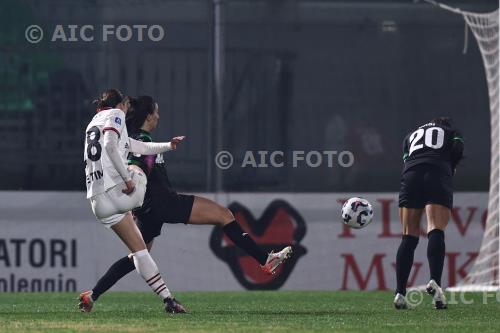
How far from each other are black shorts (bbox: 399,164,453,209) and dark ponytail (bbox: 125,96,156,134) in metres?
2.06

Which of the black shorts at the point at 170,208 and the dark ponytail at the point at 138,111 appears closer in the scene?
the black shorts at the point at 170,208

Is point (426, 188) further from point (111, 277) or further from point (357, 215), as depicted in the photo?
point (111, 277)

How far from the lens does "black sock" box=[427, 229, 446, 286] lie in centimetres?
1071

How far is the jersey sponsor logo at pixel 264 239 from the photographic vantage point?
13906 millimetres

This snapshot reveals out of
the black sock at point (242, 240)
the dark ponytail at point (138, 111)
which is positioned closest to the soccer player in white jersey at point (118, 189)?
the dark ponytail at point (138, 111)

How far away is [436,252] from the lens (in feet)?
35.2

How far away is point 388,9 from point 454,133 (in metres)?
3.75

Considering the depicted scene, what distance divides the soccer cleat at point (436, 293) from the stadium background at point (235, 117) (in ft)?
10.9

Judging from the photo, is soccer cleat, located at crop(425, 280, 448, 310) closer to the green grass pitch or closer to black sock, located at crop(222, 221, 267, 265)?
the green grass pitch

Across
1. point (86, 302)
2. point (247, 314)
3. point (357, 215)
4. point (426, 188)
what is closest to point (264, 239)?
point (357, 215)

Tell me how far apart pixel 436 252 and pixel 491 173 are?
12.1 feet

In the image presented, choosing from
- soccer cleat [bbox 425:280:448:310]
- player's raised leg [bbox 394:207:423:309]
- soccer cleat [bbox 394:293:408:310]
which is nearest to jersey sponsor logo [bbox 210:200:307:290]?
player's raised leg [bbox 394:207:423:309]

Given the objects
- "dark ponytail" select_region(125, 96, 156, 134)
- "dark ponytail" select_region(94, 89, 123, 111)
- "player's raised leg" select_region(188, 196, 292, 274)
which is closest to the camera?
"dark ponytail" select_region(94, 89, 123, 111)

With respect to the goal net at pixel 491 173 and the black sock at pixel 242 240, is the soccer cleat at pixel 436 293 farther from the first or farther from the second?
the goal net at pixel 491 173
